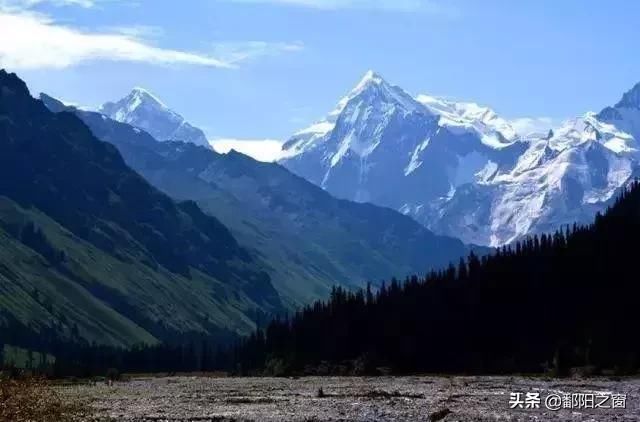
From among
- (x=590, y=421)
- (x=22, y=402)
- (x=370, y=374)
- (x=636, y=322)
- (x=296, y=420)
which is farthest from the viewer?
(x=370, y=374)

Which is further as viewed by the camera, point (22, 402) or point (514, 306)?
point (514, 306)

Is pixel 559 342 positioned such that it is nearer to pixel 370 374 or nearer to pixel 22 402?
pixel 370 374

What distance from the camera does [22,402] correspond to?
4994cm

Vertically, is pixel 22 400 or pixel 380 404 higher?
pixel 22 400

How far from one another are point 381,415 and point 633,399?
24547 millimetres

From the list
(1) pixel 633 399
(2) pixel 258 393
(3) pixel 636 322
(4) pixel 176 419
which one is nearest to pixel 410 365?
(3) pixel 636 322

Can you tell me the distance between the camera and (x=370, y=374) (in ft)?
619

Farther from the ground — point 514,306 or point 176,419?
point 514,306

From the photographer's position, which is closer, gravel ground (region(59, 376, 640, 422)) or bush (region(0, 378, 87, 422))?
bush (region(0, 378, 87, 422))

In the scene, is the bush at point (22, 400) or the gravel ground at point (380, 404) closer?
the bush at point (22, 400)

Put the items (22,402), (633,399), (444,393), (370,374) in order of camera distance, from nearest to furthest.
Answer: (22,402) → (633,399) → (444,393) → (370,374)

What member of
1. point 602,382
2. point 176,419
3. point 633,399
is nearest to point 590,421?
point 633,399

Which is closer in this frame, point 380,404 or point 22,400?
point 22,400

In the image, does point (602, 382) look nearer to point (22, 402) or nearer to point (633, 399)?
point (633, 399)
